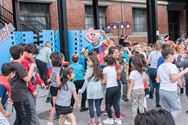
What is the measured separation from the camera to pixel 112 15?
92.6ft

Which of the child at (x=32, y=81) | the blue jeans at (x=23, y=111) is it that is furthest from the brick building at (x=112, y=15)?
the blue jeans at (x=23, y=111)

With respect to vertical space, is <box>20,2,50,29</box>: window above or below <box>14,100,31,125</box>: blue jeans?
above

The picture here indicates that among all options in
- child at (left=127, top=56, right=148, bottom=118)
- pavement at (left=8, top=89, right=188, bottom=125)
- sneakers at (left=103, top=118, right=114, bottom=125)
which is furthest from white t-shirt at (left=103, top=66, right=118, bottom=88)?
pavement at (left=8, top=89, right=188, bottom=125)

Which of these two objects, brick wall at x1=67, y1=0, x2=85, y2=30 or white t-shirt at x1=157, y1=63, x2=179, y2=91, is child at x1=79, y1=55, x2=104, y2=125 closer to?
white t-shirt at x1=157, y1=63, x2=179, y2=91

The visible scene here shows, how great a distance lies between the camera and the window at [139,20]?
30594mm

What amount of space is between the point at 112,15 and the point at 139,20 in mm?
3598

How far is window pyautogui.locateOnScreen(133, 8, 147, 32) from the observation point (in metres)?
30.6

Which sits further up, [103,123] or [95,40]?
[95,40]

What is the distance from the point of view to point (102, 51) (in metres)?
11.0

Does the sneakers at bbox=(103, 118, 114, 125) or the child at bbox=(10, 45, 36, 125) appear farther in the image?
the sneakers at bbox=(103, 118, 114, 125)

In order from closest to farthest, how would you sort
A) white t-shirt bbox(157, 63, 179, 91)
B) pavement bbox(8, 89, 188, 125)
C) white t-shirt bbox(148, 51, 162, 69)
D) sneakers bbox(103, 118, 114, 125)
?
white t-shirt bbox(157, 63, 179, 91) < sneakers bbox(103, 118, 114, 125) < pavement bbox(8, 89, 188, 125) < white t-shirt bbox(148, 51, 162, 69)

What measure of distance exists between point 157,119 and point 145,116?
71 mm

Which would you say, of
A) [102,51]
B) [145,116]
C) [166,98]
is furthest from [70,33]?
[145,116]

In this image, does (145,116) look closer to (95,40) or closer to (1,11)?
(95,40)
